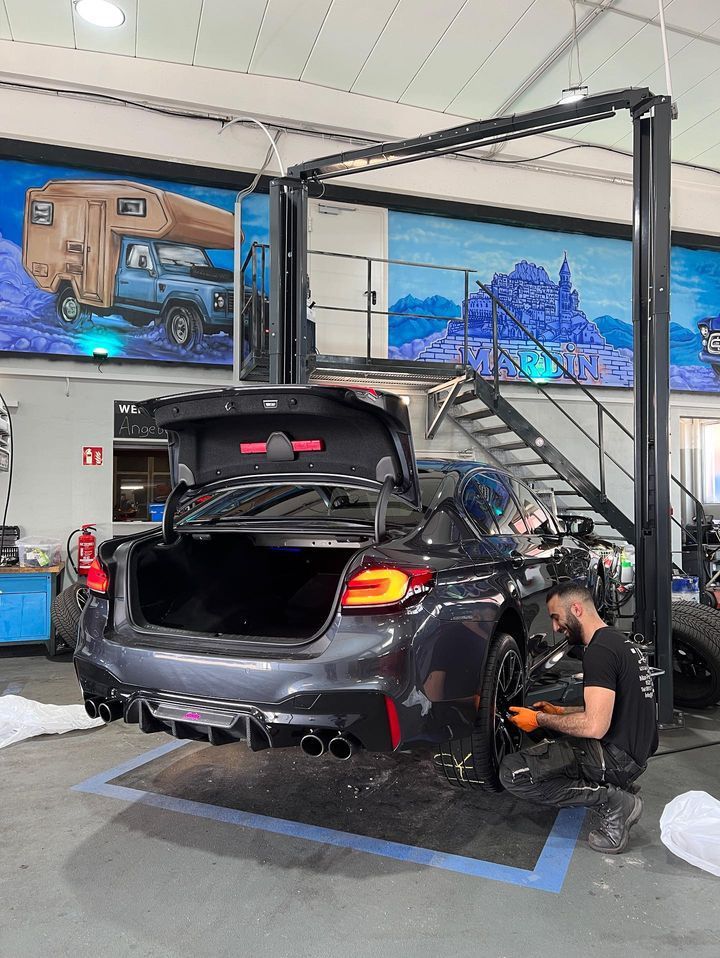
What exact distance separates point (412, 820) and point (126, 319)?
6485 millimetres

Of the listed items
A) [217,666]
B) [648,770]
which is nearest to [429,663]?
[217,666]

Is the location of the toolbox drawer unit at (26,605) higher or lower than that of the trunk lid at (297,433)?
lower

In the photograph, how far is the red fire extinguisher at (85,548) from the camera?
7074 millimetres

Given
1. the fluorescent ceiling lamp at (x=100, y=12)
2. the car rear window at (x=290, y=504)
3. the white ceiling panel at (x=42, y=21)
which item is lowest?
the car rear window at (x=290, y=504)

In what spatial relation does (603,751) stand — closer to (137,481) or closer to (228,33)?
(137,481)

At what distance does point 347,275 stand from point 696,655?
6.15 m

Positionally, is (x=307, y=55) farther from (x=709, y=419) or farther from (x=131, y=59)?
(x=709, y=419)

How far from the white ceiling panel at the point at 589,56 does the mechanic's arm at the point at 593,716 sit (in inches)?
277

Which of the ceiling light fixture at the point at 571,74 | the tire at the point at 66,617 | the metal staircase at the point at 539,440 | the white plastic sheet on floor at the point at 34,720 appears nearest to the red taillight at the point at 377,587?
the white plastic sheet on floor at the point at 34,720

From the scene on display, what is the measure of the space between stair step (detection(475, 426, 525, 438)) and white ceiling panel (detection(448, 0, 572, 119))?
3.91 m

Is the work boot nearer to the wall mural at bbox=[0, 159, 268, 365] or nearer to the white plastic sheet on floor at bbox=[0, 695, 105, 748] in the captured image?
the white plastic sheet on floor at bbox=[0, 695, 105, 748]

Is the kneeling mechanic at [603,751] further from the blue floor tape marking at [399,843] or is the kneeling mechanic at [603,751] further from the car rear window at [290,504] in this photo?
the car rear window at [290,504]

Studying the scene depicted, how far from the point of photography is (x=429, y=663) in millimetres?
2377

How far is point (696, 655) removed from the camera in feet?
14.5
